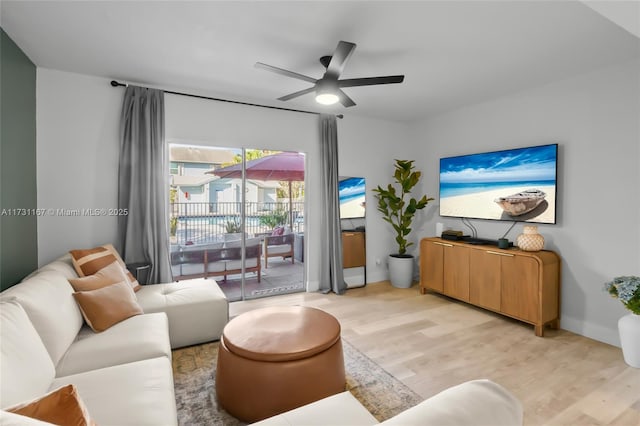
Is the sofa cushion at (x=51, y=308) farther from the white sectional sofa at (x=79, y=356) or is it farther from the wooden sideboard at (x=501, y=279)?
the wooden sideboard at (x=501, y=279)

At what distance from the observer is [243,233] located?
13.3 feet

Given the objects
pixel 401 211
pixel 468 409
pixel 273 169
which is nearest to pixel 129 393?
pixel 468 409

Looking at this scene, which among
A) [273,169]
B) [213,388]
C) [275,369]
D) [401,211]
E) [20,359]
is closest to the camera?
[20,359]

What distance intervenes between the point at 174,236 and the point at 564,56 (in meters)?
4.33

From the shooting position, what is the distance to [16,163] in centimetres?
258

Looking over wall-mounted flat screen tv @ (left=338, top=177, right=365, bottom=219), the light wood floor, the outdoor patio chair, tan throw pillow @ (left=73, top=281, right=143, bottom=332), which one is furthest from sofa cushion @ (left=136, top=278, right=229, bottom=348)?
wall-mounted flat screen tv @ (left=338, top=177, right=365, bottom=219)

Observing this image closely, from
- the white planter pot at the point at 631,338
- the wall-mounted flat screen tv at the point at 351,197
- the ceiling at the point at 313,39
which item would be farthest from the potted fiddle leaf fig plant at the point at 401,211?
the white planter pot at the point at 631,338

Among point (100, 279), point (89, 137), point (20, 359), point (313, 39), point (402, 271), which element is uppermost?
point (313, 39)

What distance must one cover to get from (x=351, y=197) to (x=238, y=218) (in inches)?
66.8

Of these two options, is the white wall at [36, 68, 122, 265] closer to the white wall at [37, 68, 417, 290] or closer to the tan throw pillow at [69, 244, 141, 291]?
the white wall at [37, 68, 417, 290]

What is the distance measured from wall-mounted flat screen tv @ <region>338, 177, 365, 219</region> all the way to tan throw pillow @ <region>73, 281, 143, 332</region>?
116 inches

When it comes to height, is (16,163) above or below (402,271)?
above

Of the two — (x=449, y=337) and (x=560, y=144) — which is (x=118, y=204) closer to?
(x=449, y=337)

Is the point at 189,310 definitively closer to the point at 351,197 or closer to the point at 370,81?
the point at 370,81
